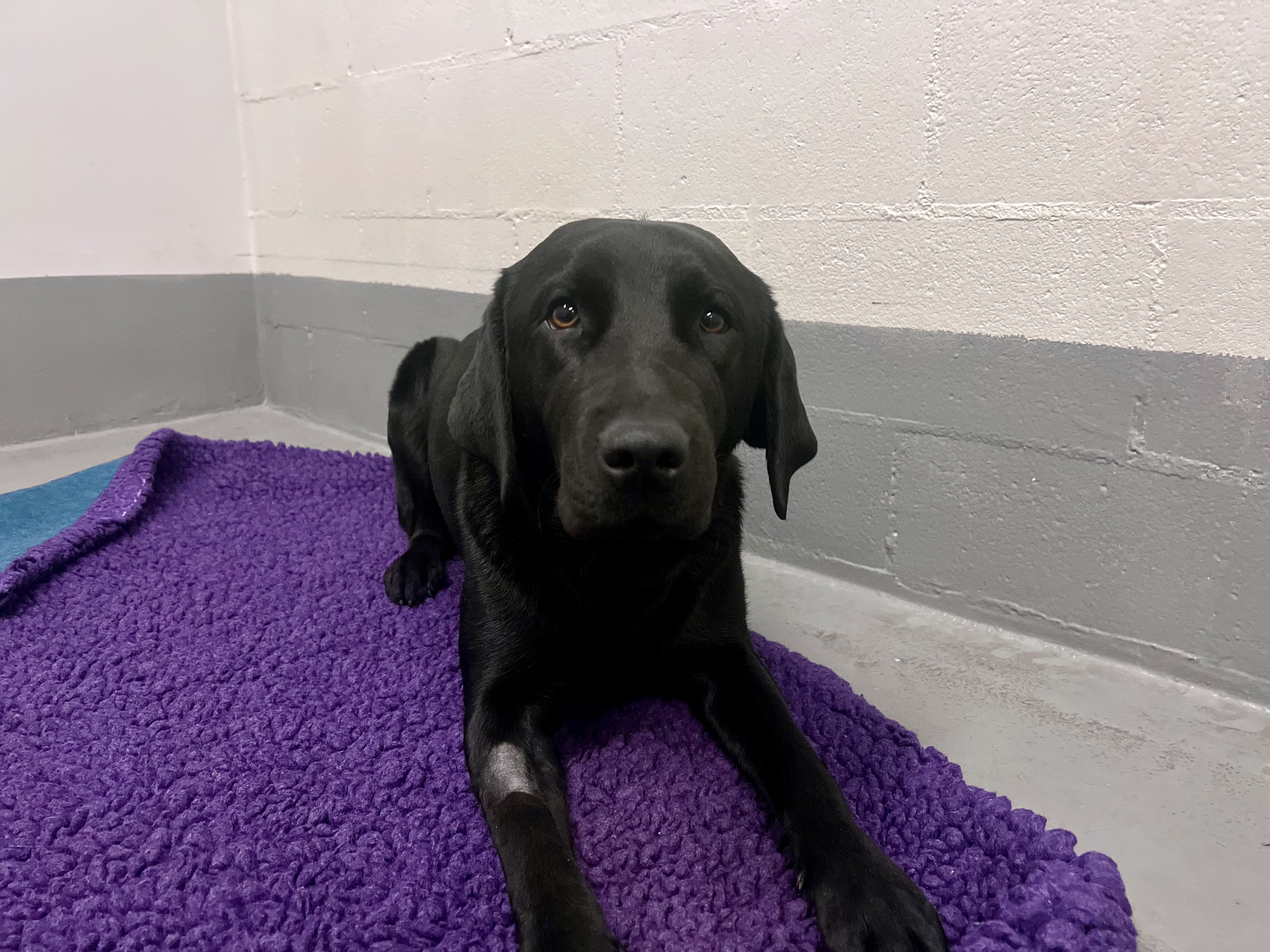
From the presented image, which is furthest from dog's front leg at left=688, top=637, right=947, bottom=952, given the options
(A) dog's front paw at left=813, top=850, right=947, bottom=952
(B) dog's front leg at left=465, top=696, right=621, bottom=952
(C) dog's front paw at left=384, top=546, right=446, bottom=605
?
(C) dog's front paw at left=384, top=546, right=446, bottom=605

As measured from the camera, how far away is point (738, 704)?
1.48 meters

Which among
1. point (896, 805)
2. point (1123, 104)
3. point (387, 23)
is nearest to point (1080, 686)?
point (896, 805)

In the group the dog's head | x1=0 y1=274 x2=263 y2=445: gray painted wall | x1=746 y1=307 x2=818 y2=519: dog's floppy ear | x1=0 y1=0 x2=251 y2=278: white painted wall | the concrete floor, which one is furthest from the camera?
x1=0 y1=274 x2=263 y2=445: gray painted wall

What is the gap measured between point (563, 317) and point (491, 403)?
0.22m

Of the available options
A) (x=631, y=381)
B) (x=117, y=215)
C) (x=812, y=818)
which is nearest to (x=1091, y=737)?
(x=812, y=818)

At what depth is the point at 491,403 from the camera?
146cm

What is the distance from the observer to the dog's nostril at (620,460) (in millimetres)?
1108

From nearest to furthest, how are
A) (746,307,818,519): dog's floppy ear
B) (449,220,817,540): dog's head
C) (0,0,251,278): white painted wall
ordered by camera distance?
1. (449,220,817,540): dog's head
2. (746,307,818,519): dog's floppy ear
3. (0,0,251,278): white painted wall

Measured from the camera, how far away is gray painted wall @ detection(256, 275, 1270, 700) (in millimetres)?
1752

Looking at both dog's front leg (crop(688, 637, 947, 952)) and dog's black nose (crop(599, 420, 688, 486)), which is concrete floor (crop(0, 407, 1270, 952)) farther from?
dog's black nose (crop(599, 420, 688, 486))

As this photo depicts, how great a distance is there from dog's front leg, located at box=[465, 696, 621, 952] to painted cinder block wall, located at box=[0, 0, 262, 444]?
3.14 meters

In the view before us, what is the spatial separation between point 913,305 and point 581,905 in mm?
1637

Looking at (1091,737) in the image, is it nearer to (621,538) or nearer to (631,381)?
(621,538)

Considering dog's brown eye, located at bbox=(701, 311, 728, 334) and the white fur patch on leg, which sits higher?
dog's brown eye, located at bbox=(701, 311, 728, 334)
